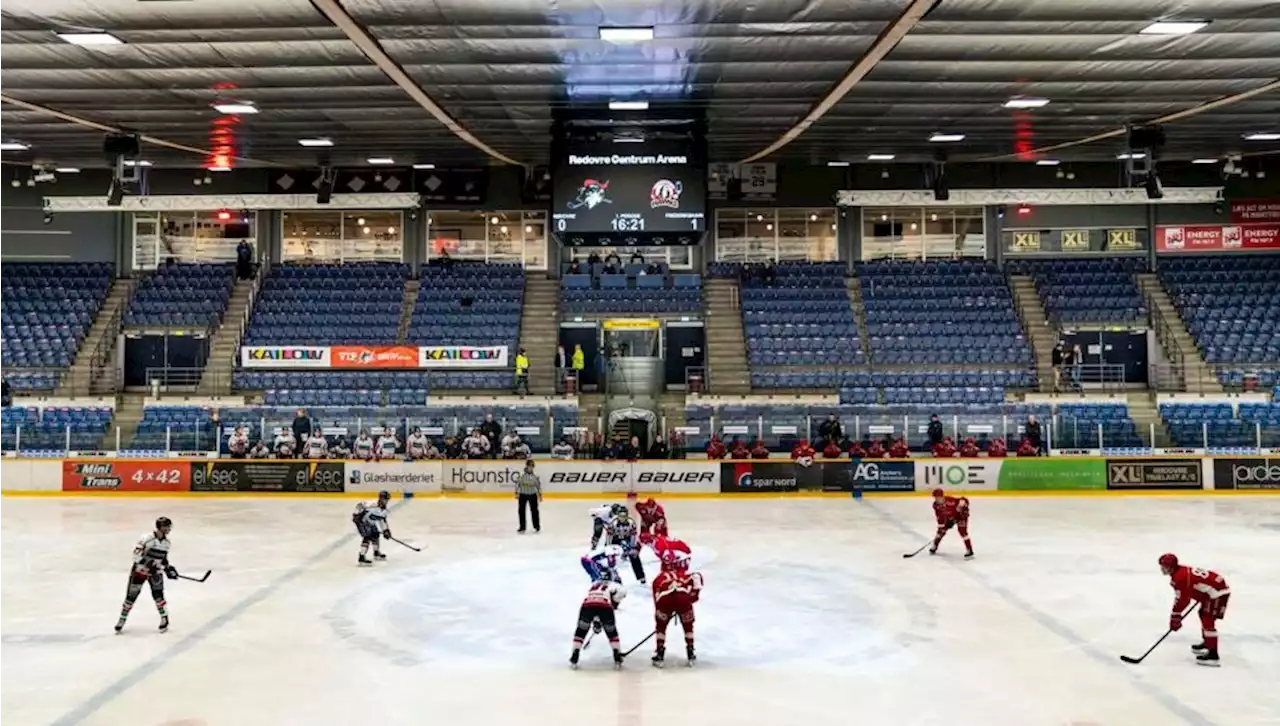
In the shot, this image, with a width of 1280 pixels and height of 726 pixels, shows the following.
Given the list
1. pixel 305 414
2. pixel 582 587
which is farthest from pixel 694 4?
pixel 305 414

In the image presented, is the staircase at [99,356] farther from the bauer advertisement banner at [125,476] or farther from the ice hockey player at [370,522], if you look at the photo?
the ice hockey player at [370,522]

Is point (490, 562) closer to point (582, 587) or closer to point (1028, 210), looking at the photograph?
point (582, 587)

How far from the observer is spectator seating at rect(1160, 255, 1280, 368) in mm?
29766

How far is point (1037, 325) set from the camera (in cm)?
3209

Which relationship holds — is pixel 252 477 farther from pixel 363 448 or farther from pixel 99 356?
pixel 99 356

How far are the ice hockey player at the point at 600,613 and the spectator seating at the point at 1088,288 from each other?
26.3 metres

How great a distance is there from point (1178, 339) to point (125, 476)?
3121 cm

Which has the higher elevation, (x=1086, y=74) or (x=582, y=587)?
(x=1086, y=74)

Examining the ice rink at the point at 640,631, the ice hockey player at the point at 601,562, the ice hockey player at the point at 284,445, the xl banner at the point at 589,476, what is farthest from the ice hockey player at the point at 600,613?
the ice hockey player at the point at 284,445

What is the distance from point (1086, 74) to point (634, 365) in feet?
52.6

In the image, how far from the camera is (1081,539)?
17547 millimetres

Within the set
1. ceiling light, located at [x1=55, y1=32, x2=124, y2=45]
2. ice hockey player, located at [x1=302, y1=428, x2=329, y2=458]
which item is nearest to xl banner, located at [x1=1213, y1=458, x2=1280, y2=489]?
ice hockey player, located at [x1=302, y1=428, x2=329, y2=458]

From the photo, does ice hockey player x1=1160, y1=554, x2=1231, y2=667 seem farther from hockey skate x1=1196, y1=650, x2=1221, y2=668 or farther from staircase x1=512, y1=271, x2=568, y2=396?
staircase x1=512, y1=271, x2=568, y2=396

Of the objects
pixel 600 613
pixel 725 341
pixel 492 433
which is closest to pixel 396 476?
pixel 492 433
